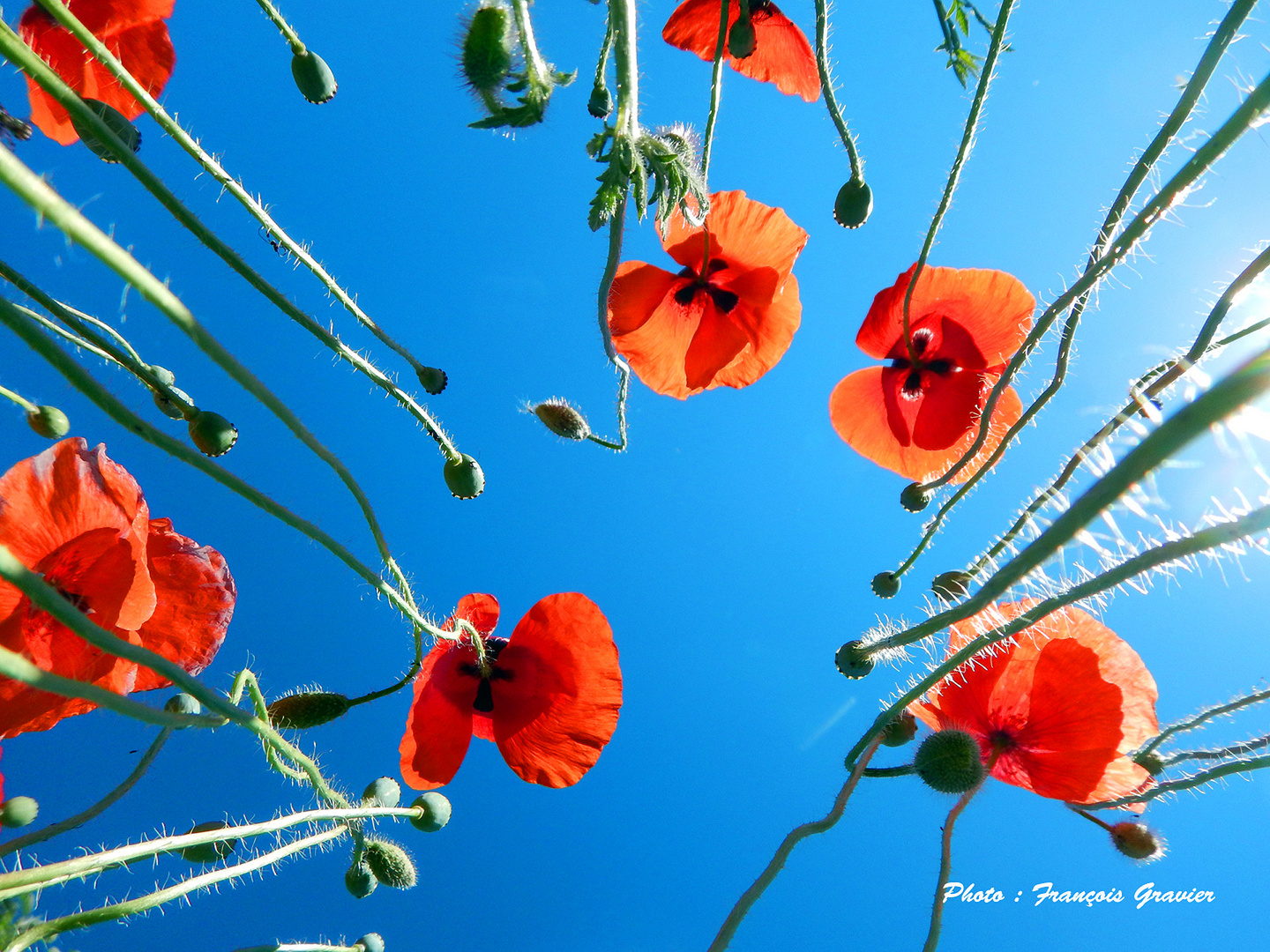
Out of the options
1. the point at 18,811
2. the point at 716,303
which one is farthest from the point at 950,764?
the point at 18,811

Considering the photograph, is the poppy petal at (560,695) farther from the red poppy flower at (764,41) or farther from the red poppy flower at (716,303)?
the red poppy flower at (764,41)

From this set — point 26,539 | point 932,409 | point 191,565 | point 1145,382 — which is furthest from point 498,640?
point 1145,382

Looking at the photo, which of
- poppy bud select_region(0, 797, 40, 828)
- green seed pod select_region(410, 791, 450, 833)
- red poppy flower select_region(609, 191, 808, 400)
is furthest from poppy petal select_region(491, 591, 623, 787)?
poppy bud select_region(0, 797, 40, 828)

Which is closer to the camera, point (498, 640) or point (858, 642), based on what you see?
point (858, 642)

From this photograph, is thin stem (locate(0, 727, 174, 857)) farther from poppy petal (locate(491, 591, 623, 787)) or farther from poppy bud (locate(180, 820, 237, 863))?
poppy petal (locate(491, 591, 623, 787))

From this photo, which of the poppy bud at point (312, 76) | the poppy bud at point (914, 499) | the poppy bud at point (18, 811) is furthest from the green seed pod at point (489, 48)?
the poppy bud at point (18, 811)

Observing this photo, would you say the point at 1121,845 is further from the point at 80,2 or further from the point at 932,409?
the point at 80,2

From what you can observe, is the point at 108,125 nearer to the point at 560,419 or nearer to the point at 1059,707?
the point at 560,419

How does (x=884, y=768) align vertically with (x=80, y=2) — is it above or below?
below
